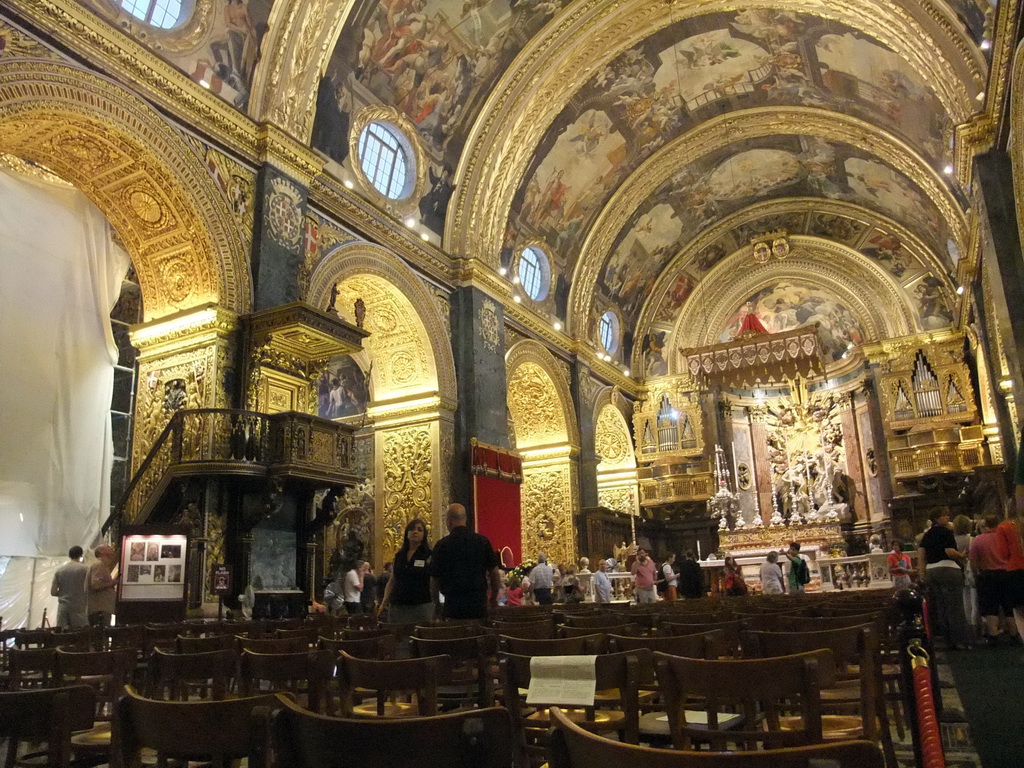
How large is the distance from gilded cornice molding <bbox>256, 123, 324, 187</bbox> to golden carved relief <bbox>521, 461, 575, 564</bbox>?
9884mm

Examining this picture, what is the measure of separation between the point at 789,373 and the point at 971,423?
17.9ft

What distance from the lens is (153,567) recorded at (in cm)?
927

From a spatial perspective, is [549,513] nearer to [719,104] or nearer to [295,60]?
[719,104]

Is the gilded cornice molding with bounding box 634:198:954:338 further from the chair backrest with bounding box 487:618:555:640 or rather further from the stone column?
the chair backrest with bounding box 487:618:555:640

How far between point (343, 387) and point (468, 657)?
17.4 meters

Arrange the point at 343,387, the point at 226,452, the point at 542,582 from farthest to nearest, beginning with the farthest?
1. the point at 343,387
2. the point at 542,582
3. the point at 226,452

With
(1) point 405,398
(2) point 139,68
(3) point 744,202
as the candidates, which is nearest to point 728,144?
(3) point 744,202

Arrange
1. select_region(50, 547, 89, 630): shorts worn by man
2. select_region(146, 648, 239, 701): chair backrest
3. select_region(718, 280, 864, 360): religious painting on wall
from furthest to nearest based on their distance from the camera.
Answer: select_region(718, 280, 864, 360): religious painting on wall < select_region(50, 547, 89, 630): shorts worn by man < select_region(146, 648, 239, 701): chair backrest

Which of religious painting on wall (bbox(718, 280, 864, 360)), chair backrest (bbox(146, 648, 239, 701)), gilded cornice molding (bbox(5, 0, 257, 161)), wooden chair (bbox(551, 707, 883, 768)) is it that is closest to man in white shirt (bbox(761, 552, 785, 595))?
gilded cornice molding (bbox(5, 0, 257, 161))

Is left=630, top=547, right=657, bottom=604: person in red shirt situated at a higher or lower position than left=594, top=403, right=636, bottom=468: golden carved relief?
lower

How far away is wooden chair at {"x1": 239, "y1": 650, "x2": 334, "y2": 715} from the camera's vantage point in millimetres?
3252

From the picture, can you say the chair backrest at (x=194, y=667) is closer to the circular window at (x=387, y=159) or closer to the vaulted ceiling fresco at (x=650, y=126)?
the vaulted ceiling fresco at (x=650, y=126)

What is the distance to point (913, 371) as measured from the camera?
912 inches

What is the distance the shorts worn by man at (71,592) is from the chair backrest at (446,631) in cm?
517
